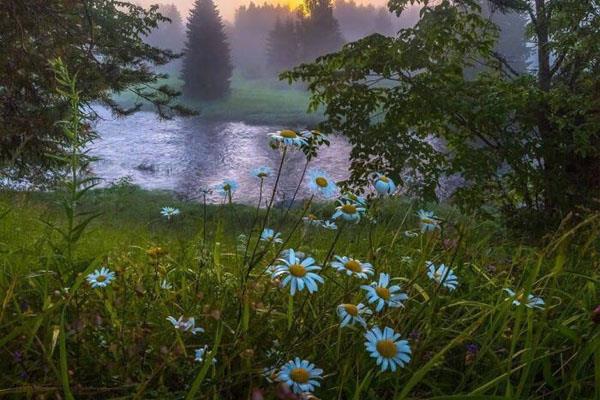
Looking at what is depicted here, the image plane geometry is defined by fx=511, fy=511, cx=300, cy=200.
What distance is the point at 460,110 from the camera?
7074mm

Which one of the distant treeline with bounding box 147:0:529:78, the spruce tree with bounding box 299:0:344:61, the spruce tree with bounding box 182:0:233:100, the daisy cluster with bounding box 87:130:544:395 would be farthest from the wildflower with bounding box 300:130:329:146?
the spruce tree with bounding box 299:0:344:61

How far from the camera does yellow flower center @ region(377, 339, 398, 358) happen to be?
4.22 feet

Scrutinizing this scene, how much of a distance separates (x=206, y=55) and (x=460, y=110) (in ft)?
165

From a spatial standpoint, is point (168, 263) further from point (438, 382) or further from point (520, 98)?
point (520, 98)

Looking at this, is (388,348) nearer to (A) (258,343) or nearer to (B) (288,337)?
(B) (288,337)

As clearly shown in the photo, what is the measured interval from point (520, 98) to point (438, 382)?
6.26 meters

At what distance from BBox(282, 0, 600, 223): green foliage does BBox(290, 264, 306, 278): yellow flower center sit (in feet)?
17.6

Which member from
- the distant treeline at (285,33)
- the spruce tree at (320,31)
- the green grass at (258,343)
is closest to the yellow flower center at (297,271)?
the green grass at (258,343)

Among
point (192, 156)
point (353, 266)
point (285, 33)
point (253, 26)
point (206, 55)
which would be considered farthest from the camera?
point (253, 26)

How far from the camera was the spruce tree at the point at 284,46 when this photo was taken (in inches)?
2834

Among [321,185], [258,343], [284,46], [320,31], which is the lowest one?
[284,46]

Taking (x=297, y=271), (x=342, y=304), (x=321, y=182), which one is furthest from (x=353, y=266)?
(x=321, y=182)

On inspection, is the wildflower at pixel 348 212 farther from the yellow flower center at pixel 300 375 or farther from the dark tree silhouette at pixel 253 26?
the dark tree silhouette at pixel 253 26

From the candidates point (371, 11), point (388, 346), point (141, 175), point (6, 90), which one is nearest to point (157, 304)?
point (388, 346)
